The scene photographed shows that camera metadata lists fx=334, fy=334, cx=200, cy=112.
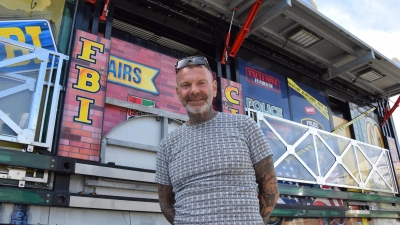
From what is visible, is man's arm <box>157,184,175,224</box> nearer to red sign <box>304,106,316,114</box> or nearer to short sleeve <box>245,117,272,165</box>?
short sleeve <box>245,117,272,165</box>

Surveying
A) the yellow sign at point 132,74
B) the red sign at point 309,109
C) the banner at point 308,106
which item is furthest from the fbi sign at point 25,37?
the red sign at point 309,109

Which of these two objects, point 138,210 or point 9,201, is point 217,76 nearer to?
point 138,210

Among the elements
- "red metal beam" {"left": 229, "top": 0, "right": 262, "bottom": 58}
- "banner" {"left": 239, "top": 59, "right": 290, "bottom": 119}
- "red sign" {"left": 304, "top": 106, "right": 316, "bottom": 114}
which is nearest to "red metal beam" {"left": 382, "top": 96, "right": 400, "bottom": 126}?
"red sign" {"left": 304, "top": 106, "right": 316, "bottom": 114}

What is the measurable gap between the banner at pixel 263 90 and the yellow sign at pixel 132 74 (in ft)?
7.23

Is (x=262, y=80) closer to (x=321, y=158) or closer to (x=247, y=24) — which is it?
(x=247, y=24)

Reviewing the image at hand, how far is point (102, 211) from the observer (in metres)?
4.24

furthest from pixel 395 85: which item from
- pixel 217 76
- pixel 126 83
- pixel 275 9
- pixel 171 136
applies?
pixel 171 136

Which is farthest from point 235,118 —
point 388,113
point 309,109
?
point 388,113

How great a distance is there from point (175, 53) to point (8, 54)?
3.19 meters

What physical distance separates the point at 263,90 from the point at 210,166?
20.1 feet

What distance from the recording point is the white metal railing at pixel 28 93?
3.89 meters

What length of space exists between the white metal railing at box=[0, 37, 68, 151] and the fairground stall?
0.05ft

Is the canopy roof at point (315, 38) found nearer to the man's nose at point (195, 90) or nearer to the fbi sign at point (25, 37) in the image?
the fbi sign at point (25, 37)

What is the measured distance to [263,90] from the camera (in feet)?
25.3
